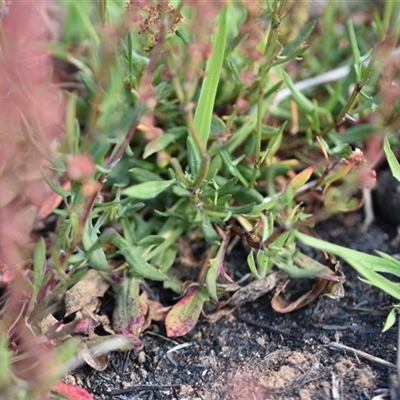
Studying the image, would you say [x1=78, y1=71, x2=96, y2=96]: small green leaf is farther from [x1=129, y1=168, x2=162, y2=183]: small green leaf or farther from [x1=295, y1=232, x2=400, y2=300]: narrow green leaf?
[x1=295, y1=232, x2=400, y2=300]: narrow green leaf

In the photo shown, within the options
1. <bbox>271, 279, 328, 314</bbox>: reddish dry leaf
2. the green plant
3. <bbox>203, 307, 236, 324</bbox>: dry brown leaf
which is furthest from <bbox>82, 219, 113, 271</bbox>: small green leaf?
<bbox>271, 279, 328, 314</bbox>: reddish dry leaf

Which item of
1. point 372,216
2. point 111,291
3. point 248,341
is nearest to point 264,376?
point 248,341

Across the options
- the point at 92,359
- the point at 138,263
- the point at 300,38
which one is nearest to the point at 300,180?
the point at 300,38

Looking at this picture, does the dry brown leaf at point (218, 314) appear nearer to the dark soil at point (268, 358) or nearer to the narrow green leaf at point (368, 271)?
the dark soil at point (268, 358)

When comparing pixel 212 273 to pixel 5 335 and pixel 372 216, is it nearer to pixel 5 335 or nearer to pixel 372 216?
pixel 5 335

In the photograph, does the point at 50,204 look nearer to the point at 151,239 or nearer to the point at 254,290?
the point at 151,239

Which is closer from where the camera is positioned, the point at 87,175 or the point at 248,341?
the point at 87,175

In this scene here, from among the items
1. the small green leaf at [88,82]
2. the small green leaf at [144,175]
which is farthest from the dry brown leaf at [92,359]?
the small green leaf at [88,82]
